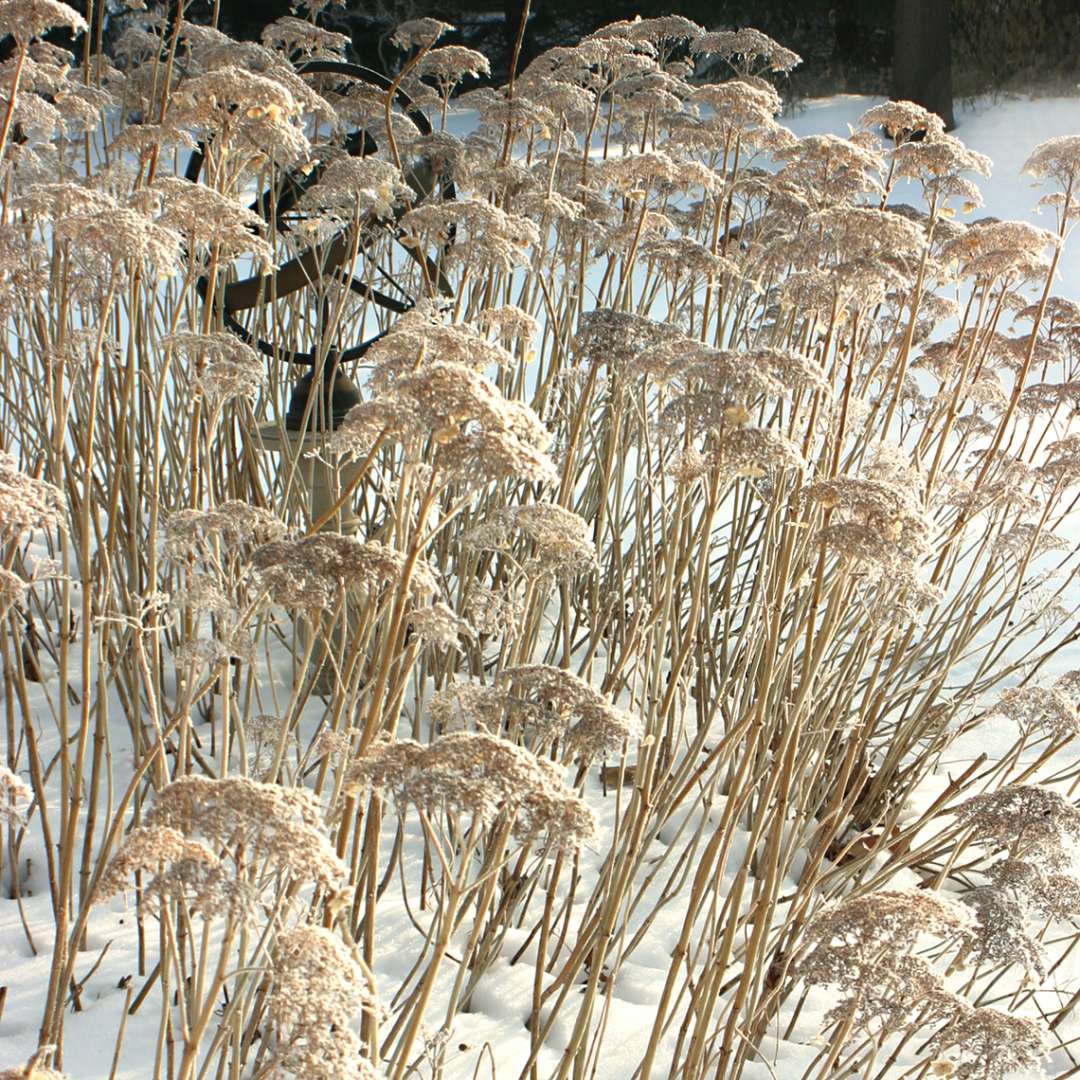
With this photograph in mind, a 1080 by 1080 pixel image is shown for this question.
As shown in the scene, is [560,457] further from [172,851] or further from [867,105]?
[867,105]

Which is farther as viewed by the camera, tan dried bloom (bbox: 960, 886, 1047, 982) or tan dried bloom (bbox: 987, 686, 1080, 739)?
tan dried bloom (bbox: 987, 686, 1080, 739)

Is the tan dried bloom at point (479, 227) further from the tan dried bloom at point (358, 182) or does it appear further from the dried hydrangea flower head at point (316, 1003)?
the dried hydrangea flower head at point (316, 1003)

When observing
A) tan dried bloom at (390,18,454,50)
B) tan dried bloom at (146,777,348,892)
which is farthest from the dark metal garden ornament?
tan dried bloom at (146,777,348,892)

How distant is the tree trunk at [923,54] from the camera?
28.6ft

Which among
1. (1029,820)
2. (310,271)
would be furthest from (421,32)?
(1029,820)

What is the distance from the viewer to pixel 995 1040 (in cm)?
122

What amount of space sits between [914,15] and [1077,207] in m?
7.12

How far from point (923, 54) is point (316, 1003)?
358 inches

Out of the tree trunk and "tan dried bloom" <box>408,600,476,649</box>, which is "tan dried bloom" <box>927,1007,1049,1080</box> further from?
the tree trunk

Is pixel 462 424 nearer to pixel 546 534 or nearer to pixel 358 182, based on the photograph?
pixel 546 534

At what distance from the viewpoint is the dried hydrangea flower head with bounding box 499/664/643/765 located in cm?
118

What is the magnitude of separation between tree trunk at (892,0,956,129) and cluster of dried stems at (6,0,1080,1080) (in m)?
6.44

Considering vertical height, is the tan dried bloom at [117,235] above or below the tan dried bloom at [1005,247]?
below

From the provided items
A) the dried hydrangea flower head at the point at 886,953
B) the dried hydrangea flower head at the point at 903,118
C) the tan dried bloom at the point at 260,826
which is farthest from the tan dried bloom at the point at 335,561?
the dried hydrangea flower head at the point at 903,118
